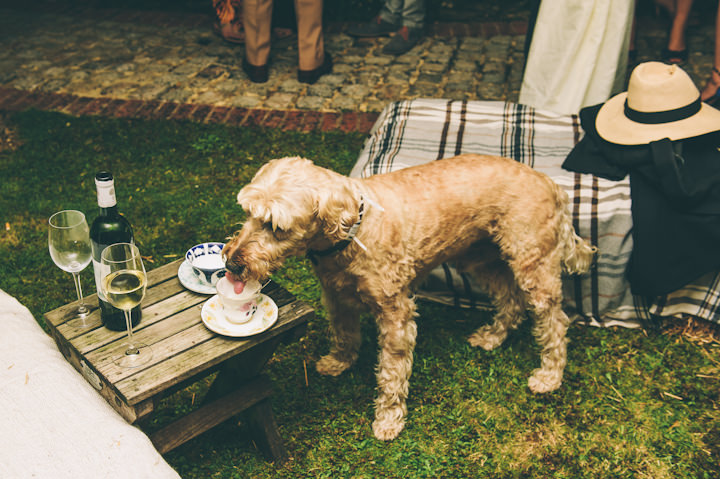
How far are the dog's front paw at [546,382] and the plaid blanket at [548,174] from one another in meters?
0.59

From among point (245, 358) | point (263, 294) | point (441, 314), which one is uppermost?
point (263, 294)

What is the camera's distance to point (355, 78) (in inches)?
286

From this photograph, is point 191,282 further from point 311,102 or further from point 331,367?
point 311,102

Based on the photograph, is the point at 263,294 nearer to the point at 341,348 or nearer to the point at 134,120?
the point at 341,348

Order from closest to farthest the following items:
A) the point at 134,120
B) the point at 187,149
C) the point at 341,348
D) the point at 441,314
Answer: the point at 341,348
the point at 441,314
the point at 187,149
the point at 134,120

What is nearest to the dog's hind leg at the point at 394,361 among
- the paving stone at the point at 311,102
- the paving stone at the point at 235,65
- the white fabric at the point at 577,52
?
the white fabric at the point at 577,52

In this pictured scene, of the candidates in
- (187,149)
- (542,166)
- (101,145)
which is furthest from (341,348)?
(101,145)

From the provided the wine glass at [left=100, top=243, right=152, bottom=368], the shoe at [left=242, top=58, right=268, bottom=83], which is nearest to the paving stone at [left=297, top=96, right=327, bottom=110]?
the shoe at [left=242, top=58, right=268, bottom=83]

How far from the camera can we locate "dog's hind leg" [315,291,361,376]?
3.54 m

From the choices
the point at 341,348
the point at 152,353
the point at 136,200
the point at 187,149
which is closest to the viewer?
the point at 152,353

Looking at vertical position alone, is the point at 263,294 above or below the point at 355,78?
above

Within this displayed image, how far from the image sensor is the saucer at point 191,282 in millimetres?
2865

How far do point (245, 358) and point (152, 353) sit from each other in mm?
510

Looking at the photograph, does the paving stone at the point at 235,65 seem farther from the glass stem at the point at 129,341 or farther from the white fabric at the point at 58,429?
the white fabric at the point at 58,429
